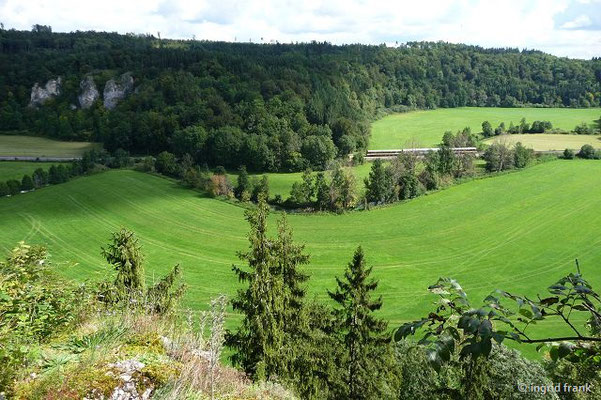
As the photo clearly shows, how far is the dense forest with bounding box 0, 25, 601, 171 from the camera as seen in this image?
85.1m

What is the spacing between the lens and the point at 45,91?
4764 inches

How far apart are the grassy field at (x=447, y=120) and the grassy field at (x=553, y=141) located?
11.5m

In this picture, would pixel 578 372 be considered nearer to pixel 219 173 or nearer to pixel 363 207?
pixel 363 207

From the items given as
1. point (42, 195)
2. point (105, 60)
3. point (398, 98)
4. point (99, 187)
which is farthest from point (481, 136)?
point (105, 60)

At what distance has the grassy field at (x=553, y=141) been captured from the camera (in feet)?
305

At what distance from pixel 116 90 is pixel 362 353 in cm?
11577

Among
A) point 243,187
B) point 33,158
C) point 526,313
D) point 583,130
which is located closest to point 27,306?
point 526,313

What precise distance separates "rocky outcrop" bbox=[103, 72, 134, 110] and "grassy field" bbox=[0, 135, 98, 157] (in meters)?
19.6

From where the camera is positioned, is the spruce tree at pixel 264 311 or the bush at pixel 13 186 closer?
the spruce tree at pixel 264 311

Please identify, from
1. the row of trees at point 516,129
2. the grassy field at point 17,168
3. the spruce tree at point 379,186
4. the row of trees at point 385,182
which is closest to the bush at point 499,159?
the row of trees at point 385,182

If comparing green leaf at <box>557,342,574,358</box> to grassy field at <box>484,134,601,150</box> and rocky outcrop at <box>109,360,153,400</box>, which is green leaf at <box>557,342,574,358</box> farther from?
grassy field at <box>484,134,601,150</box>

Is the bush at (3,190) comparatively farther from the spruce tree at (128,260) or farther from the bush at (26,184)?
the spruce tree at (128,260)

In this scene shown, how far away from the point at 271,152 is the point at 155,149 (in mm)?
28484

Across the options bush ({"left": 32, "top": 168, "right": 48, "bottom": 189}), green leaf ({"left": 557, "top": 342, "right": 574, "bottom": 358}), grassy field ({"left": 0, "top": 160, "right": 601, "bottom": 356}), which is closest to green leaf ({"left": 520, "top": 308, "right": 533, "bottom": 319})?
green leaf ({"left": 557, "top": 342, "right": 574, "bottom": 358})
